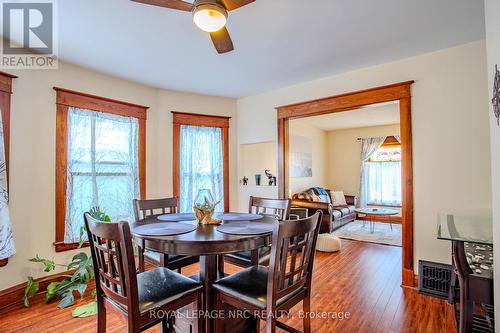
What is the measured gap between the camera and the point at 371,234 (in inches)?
202

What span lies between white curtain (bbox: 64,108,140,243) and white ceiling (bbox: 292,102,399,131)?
3.66 meters

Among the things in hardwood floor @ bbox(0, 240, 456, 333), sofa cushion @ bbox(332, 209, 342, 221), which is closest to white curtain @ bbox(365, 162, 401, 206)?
sofa cushion @ bbox(332, 209, 342, 221)

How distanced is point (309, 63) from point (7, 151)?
3251 mm

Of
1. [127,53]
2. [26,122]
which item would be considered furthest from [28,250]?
[127,53]

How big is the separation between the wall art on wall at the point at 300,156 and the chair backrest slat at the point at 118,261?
186 inches

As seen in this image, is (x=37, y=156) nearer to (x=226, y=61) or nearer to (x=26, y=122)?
(x=26, y=122)

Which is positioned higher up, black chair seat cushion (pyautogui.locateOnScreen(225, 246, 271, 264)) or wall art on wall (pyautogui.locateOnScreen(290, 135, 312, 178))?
wall art on wall (pyautogui.locateOnScreen(290, 135, 312, 178))

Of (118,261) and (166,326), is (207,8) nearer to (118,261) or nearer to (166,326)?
(118,261)

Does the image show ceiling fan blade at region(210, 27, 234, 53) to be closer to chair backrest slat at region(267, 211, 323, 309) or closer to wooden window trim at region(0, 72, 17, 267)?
chair backrest slat at region(267, 211, 323, 309)

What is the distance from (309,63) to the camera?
293cm

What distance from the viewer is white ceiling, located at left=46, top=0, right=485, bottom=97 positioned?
192 cm

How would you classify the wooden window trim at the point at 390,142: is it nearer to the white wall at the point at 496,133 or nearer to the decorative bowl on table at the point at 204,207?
the white wall at the point at 496,133

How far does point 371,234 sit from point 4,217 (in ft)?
18.3

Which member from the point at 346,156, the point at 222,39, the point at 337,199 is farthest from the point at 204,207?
the point at 346,156
